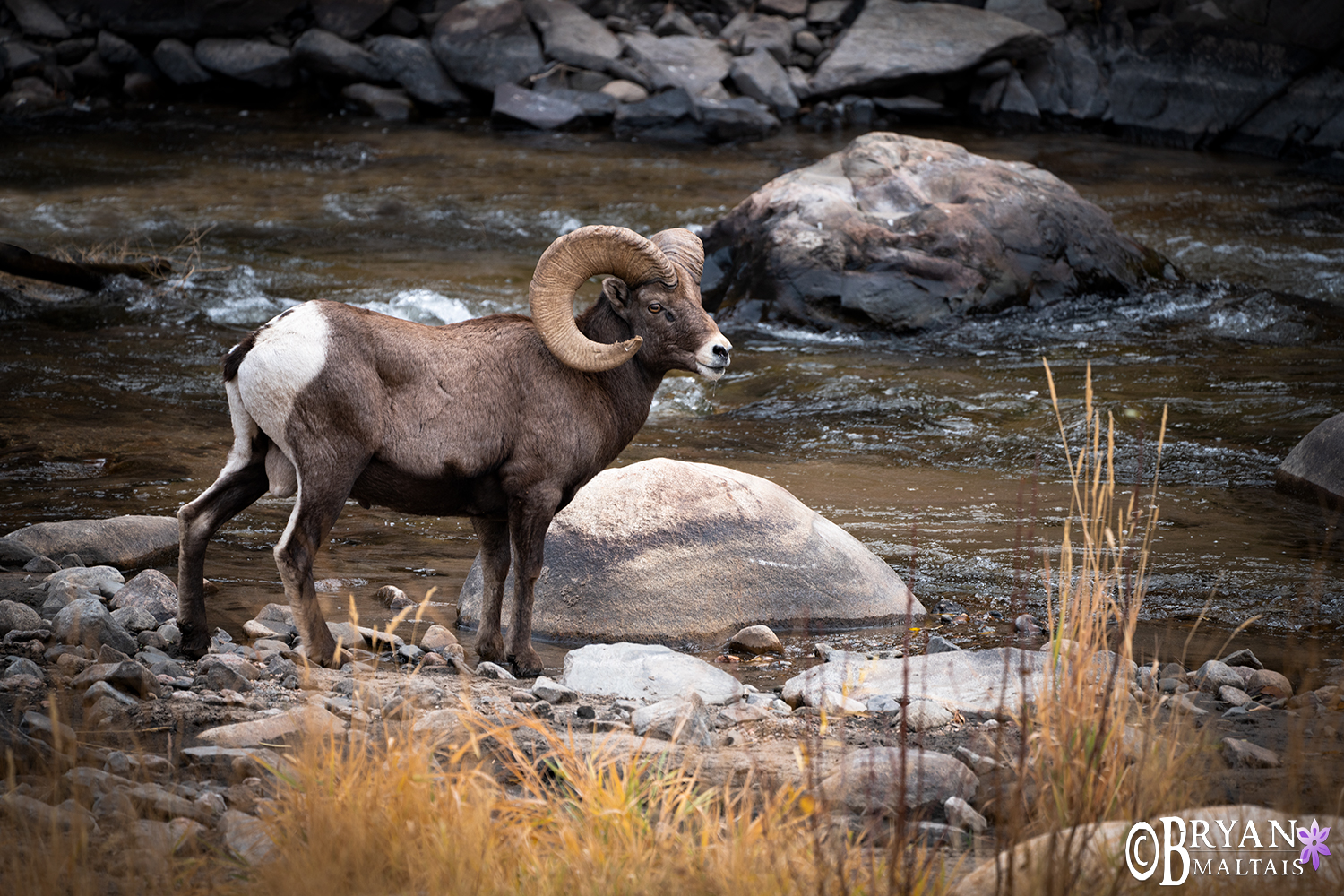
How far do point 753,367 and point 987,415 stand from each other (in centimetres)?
261

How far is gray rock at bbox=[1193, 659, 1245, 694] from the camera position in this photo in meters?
6.00

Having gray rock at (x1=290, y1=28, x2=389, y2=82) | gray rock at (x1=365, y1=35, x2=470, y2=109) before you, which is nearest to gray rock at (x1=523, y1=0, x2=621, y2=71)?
gray rock at (x1=365, y1=35, x2=470, y2=109)

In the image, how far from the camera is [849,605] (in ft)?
24.2

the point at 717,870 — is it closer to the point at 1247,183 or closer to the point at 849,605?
the point at 849,605

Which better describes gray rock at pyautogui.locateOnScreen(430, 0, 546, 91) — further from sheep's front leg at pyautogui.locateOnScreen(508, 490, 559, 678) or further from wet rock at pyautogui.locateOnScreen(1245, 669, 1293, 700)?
wet rock at pyautogui.locateOnScreen(1245, 669, 1293, 700)

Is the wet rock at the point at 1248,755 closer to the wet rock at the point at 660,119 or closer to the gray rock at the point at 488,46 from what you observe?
the wet rock at the point at 660,119

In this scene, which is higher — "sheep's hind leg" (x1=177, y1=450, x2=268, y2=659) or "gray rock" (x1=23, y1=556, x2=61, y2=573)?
"sheep's hind leg" (x1=177, y1=450, x2=268, y2=659)

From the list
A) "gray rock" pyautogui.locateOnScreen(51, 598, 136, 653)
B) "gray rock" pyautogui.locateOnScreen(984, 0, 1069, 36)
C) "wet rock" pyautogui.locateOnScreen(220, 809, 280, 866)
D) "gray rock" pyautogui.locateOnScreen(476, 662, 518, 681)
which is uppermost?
"gray rock" pyautogui.locateOnScreen(984, 0, 1069, 36)

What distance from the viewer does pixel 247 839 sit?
12.6 feet

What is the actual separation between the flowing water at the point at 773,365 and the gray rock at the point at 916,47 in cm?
326

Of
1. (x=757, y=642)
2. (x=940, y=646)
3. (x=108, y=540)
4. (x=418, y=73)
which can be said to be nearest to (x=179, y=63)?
(x=418, y=73)

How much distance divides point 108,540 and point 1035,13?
25468 millimetres

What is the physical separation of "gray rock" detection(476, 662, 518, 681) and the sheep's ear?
6.42ft

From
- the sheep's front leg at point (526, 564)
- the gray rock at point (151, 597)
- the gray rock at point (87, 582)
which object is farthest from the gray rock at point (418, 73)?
the sheep's front leg at point (526, 564)
